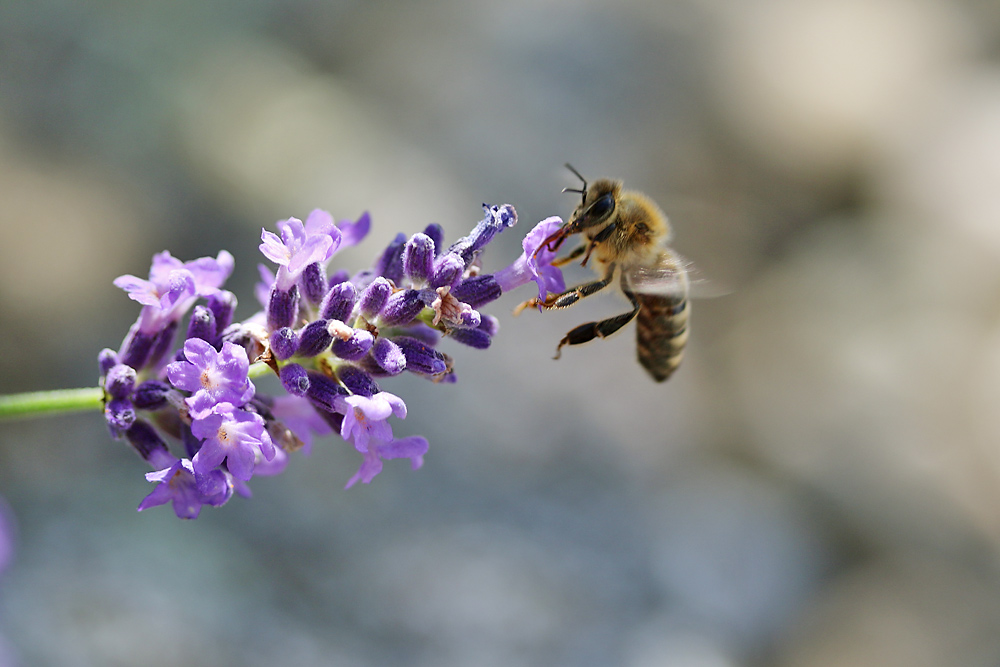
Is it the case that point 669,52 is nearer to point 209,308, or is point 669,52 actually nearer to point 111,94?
point 111,94

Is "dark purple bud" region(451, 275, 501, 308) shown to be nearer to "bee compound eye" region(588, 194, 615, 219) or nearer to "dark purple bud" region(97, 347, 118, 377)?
"bee compound eye" region(588, 194, 615, 219)

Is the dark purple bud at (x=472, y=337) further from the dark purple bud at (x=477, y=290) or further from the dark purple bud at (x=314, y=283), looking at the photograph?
the dark purple bud at (x=314, y=283)

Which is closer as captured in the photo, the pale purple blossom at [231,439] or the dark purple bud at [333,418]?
the pale purple blossom at [231,439]

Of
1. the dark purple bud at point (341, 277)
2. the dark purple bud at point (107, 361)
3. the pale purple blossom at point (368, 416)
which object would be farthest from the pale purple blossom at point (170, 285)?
the pale purple blossom at point (368, 416)

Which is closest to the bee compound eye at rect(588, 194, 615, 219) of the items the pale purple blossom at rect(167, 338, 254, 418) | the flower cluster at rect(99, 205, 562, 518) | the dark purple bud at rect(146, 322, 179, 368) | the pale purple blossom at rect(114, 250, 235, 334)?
the flower cluster at rect(99, 205, 562, 518)

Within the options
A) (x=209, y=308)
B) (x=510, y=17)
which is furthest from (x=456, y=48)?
(x=209, y=308)

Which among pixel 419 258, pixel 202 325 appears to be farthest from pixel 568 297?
pixel 202 325
